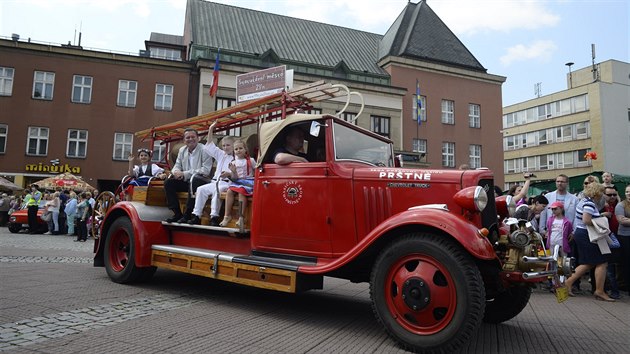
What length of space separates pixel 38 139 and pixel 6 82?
12.8 feet

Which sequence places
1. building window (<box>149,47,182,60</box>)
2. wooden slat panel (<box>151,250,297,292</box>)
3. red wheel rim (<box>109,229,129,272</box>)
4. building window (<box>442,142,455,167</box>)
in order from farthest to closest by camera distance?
building window (<box>442,142,455,167</box>)
building window (<box>149,47,182,60</box>)
red wheel rim (<box>109,229,129,272</box>)
wooden slat panel (<box>151,250,297,292</box>)

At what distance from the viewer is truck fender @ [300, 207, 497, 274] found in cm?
348

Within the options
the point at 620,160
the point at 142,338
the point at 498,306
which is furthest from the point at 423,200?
the point at 620,160

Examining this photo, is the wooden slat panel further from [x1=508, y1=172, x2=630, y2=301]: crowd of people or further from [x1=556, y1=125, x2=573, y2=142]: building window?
[x1=556, y1=125, x2=573, y2=142]: building window

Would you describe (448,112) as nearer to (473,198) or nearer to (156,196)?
(156,196)

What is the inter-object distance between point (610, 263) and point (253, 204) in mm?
6013

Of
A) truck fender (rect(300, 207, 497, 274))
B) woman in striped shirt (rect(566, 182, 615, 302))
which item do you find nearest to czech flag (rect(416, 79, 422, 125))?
woman in striped shirt (rect(566, 182, 615, 302))

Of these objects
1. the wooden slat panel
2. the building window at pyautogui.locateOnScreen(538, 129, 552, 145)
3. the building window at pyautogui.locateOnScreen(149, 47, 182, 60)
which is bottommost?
the wooden slat panel

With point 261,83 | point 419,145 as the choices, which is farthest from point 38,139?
point 419,145

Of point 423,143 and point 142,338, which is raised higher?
point 423,143

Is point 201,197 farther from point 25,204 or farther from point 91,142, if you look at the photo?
point 91,142

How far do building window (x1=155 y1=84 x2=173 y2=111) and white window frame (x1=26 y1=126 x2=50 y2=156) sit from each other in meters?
6.57

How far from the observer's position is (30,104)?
25109 millimetres

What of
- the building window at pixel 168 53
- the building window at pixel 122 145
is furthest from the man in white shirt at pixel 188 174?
the building window at pixel 168 53
